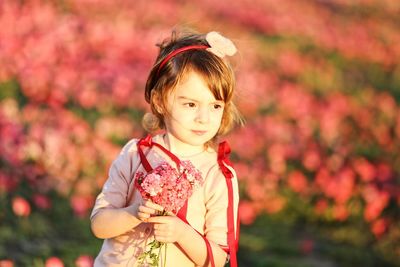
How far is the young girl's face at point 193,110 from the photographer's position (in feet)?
9.90

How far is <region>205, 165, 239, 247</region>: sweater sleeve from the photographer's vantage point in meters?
3.05

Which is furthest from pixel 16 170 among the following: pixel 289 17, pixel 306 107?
pixel 289 17

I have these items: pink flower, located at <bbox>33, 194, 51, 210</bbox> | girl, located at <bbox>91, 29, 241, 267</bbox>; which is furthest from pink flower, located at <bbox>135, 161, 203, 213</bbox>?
pink flower, located at <bbox>33, 194, 51, 210</bbox>

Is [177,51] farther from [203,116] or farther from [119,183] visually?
[119,183]

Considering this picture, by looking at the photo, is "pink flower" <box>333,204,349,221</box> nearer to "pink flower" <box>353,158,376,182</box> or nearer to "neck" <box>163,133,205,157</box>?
"pink flower" <box>353,158,376,182</box>

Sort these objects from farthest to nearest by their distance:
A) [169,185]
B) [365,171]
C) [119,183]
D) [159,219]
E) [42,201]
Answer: [365,171] → [42,201] → [119,183] → [159,219] → [169,185]

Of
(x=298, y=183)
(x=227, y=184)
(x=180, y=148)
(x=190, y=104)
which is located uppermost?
(x=298, y=183)

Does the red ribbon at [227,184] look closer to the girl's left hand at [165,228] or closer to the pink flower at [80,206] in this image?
the girl's left hand at [165,228]

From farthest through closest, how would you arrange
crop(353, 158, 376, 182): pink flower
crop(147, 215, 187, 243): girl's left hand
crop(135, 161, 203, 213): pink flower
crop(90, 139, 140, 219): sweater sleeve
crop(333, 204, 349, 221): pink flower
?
crop(353, 158, 376, 182): pink flower → crop(333, 204, 349, 221): pink flower → crop(90, 139, 140, 219): sweater sleeve → crop(147, 215, 187, 243): girl's left hand → crop(135, 161, 203, 213): pink flower

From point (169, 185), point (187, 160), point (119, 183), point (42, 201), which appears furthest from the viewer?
point (42, 201)

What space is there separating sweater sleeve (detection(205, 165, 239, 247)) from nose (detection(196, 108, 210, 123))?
0.23 meters

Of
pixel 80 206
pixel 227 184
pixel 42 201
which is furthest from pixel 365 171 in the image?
pixel 227 184

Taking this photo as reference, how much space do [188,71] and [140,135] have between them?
12.7 ft

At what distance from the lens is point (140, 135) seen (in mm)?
6867
